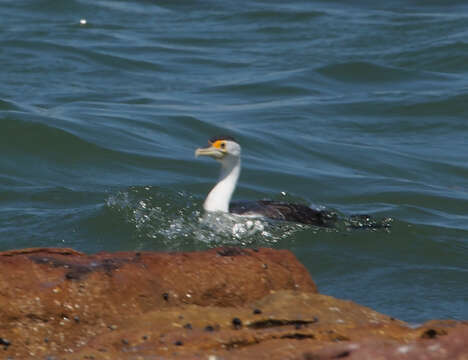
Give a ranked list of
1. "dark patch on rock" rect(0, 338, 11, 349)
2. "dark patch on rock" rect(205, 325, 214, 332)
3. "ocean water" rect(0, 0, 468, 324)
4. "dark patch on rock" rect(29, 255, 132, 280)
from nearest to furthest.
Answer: "dark patch on rock" rect(205, 325, 214, 332)
"dark patch on rock" rect(0, 338, 11, 349)
"dark patch on rock" rect(29, 255, 132, 280)
"ocean water" rect(0, 0, 468, 324)

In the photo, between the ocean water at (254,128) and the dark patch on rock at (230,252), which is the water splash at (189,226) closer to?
the ocean water at (254,128)

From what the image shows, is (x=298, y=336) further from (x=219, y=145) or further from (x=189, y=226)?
(x=219, y=145)

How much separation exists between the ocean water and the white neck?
15cm

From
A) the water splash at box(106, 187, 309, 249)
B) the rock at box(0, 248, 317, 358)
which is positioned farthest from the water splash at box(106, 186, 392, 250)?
the rock at box(0, 248, 317, 358)

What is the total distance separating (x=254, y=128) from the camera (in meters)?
15.9

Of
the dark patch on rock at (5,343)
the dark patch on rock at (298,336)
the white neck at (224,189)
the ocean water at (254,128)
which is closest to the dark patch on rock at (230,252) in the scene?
the dark patch on rock at (298,336)

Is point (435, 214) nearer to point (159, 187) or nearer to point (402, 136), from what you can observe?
point (159, 187)

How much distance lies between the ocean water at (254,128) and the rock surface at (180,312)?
2586mm

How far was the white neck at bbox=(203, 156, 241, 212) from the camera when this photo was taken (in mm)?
10344

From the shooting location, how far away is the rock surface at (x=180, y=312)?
15.7 feet

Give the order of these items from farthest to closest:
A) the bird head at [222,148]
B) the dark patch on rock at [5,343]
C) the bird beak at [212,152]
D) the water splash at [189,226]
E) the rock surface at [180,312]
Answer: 1. the bird head at [222,148]
2. the bird beak at [212,152]
3. the water splash at [189,226]
4. the dark patch on rock at [5,343]
5. the rock surface at [180,312]

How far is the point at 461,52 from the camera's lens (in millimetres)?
21734

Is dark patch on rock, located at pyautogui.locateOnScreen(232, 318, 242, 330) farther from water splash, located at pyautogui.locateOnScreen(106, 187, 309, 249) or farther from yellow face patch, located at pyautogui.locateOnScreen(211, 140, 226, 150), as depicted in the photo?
yellow face patch, located at pyautogui.locateOnScreen(211, 140, 226, 150)

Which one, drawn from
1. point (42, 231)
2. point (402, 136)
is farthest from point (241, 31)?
point (42, 231)
